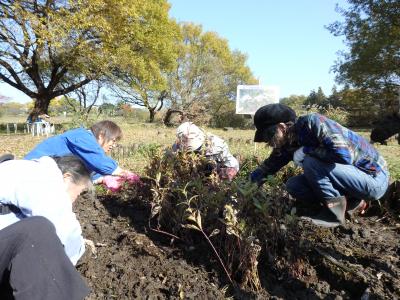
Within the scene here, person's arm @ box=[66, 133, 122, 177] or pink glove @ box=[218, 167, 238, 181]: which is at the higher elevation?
person's arm @ box=[66, 133, 122, 177]

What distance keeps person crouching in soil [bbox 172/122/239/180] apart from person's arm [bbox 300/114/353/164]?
0.75 meters

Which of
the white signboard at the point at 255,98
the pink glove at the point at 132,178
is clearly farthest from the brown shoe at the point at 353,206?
the white signboard at the point at 255,98

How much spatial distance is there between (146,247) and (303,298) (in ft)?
3.50

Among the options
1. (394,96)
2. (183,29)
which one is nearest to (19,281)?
(394,96)

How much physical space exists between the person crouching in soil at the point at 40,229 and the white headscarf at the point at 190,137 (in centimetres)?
123

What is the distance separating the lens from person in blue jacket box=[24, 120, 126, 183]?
11.0ft

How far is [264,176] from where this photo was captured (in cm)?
319

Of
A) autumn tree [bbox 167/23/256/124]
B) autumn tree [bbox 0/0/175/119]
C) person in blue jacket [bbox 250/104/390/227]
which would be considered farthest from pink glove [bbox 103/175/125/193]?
autumn tree [bbox 167/23/256/124]

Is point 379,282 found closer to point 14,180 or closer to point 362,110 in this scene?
point 14,180

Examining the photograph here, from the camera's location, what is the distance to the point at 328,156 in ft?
8.96

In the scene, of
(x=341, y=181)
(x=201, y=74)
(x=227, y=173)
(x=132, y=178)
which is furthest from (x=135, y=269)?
(x=201, y=74)

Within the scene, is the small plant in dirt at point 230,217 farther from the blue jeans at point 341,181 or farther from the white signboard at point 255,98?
the white signboard at point 255,98

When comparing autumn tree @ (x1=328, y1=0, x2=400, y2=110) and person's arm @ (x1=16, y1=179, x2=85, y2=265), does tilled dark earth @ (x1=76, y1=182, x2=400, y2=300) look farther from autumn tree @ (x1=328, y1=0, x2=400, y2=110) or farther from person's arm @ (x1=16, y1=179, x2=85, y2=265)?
autumn tree @ (x1=328, y1=0, x2=400, y2=110)

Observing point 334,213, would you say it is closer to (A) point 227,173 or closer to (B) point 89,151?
(A) point 227,173
